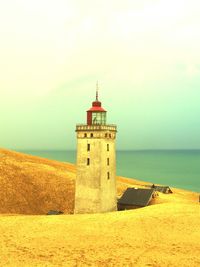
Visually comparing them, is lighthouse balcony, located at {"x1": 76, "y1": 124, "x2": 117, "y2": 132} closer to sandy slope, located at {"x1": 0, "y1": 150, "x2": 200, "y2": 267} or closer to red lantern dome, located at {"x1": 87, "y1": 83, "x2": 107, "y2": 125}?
red lantern dome, located at {"x1": 87, "y1": 83, "x2": 107, "y2": 125}

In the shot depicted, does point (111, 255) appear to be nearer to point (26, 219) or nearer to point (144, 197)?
point (26, 219)

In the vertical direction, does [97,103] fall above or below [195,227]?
above

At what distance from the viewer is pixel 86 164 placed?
39.9 meters

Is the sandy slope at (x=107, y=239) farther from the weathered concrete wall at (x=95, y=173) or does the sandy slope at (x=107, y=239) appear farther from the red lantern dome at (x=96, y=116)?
the red lantern dome at (x=96, y=116)

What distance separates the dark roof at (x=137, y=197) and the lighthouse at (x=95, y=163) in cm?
385

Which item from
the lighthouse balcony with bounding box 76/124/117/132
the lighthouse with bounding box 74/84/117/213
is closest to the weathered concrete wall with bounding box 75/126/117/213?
the lighthouse with bounding box 74/84/117/213

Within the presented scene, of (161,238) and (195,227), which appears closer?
(161,238)

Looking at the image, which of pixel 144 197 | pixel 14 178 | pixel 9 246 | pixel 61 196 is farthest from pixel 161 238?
pixel 14 178

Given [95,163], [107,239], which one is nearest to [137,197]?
[95,163]

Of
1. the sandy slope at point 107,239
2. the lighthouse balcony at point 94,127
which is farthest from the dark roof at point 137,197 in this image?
the lighthouse balcony at point 94,127

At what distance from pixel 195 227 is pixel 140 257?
30.9ft

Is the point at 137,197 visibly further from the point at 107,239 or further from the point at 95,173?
the point at 107,239

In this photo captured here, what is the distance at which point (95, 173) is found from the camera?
3934cm

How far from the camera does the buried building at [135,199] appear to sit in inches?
1714
